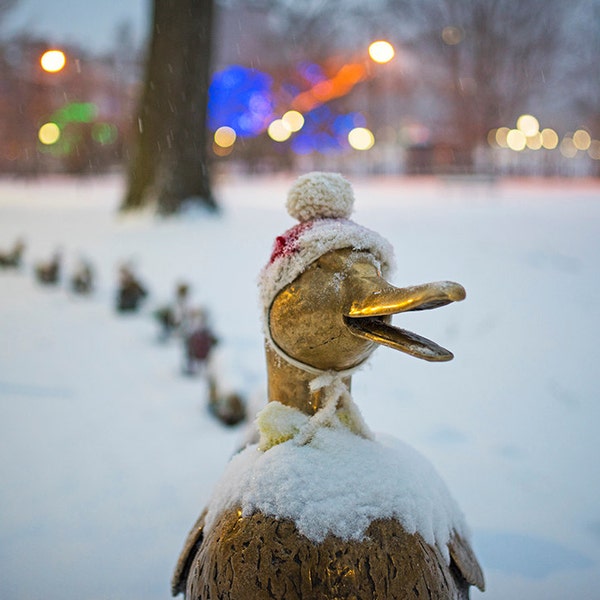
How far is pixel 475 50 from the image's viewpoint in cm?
2280

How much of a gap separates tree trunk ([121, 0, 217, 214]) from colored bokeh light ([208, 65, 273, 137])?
42.3 ft

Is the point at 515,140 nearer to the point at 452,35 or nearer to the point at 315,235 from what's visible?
the point at 452,35

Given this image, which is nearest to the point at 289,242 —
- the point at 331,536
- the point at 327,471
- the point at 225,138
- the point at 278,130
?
the point at 327,471

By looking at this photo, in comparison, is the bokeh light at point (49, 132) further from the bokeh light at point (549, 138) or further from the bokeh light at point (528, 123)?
the bokeh light at point (549, 138)

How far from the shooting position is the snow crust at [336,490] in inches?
59.5

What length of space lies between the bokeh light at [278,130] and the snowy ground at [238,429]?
58.7ft

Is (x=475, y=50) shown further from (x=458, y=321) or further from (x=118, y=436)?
(x=118, y=436)

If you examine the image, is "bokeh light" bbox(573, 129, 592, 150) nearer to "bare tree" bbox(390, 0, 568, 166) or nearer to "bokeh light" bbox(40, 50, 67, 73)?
"bare tree" bbox(390, 0, 568, 166)

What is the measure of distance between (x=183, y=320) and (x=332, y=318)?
377cm

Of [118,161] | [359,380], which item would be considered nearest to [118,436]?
[359,380]

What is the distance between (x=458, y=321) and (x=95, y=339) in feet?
9.32

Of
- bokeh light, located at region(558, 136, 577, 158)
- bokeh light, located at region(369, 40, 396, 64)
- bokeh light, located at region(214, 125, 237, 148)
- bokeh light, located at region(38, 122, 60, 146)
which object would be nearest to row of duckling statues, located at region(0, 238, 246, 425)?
bokeh light, located at region(369, 40, 396, 64)

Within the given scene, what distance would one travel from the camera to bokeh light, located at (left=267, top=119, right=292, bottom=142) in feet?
81.9

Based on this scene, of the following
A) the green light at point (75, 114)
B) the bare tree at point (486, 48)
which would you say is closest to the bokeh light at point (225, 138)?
the green light at point (75, 114)
